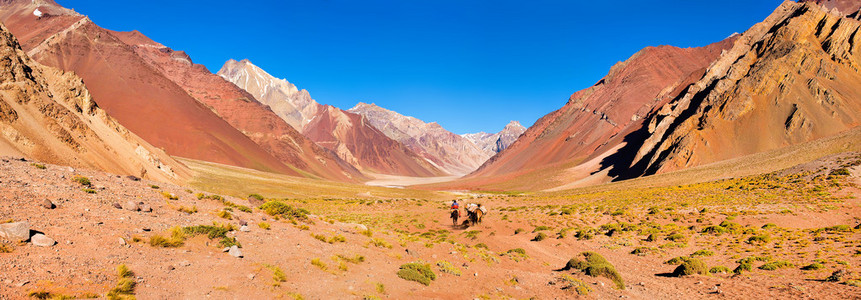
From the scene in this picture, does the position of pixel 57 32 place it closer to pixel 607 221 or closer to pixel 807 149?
pixel 607 221

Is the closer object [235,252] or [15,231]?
[15,231]

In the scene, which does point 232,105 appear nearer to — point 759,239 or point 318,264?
point 318,264

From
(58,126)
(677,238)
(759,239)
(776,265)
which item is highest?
(58,126)

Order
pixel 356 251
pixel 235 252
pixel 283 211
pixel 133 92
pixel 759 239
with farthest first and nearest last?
pixel 133 92, pixel 759 239, pixel 283 211, pixel 356 251, pixel 235 252

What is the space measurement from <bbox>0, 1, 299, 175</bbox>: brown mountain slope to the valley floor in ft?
293

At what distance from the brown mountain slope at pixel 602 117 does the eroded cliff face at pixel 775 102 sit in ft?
88.3

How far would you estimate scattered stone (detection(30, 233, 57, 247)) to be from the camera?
26.0 ft

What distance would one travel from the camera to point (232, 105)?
154 meters

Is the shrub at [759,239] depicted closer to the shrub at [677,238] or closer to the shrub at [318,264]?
the shrub at [677,238]

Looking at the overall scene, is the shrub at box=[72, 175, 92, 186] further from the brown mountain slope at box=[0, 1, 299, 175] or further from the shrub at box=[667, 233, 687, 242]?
the brown mountain slope at box=[0, 1, 299, 175]

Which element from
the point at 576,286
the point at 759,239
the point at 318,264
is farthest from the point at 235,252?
the point at 759,239

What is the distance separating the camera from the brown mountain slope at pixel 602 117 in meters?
120

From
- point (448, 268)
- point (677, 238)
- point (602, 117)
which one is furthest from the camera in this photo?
point (602, 117)

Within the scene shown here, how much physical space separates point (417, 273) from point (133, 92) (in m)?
120
